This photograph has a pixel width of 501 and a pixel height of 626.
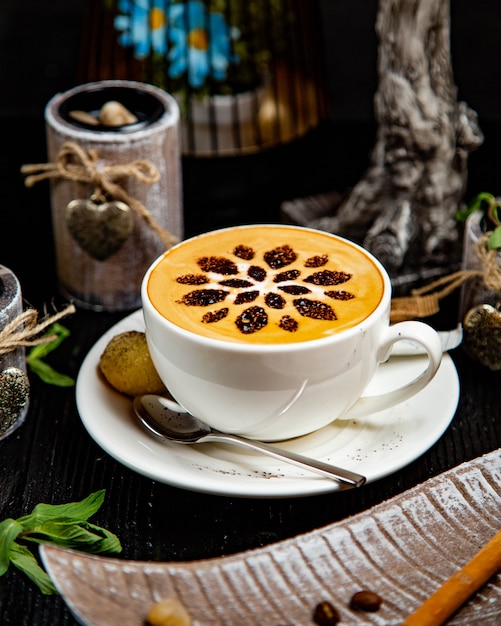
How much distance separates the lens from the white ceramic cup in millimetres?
914

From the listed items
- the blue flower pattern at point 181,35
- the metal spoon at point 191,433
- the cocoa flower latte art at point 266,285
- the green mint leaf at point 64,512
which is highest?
the blue flower pattern at point 181,35

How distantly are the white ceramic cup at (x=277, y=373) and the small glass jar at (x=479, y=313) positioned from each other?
0.60ft

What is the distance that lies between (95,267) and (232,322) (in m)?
0.42

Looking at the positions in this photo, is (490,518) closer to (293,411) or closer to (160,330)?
(293,411)

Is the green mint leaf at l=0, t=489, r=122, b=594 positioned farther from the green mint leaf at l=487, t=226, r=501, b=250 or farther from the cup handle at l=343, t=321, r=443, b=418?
the green mint leaf at l=487, t=226, r=501, b=250

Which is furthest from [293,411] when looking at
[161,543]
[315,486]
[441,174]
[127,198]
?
[441,174]

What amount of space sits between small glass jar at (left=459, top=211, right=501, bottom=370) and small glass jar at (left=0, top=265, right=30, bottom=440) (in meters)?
0.57

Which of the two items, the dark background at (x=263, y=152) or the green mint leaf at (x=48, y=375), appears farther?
the dark background at (x=263, y=152)

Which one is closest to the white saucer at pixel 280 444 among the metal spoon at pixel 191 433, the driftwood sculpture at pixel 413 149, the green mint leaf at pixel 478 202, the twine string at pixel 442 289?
the metal spoon at pixel 191 433

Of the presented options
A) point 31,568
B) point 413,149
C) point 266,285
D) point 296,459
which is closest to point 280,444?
point 296,459

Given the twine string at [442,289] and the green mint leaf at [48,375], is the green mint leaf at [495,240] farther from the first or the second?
the green mint leaf at [48,375]

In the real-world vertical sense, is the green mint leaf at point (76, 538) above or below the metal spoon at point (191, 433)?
below

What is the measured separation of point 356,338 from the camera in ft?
3.08

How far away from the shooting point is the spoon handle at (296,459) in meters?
0.91
